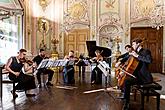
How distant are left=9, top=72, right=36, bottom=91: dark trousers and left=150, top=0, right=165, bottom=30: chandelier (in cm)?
816

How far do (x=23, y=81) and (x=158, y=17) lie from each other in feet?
28.0

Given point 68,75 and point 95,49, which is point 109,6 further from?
point 68,75

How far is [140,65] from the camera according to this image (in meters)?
5.49

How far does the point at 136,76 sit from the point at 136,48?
55 centimetres

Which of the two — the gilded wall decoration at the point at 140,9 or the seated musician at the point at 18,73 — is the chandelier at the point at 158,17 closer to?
the gilded wall decoration at the point at 140,9

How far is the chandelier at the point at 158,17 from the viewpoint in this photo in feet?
43.8

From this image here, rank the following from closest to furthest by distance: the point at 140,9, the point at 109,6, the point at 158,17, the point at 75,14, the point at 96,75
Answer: the point at 96,75, the point at 158,17, the point at 140,9, the point at 109,6, the point at 75,14

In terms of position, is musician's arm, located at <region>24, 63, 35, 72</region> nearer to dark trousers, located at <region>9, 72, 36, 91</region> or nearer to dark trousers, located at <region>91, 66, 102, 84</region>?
dark trousers, located at <region>9, 72, 36, 91</region>

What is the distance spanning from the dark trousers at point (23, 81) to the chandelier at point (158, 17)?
8164 mm

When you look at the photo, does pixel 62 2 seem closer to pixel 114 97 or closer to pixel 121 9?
pixel 121 9

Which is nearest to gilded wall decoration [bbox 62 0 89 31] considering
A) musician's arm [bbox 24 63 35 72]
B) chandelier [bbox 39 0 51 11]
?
chandelier [bbox 39 0 51 11]

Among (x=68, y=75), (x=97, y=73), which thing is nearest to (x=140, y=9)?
(x=97, y=73)

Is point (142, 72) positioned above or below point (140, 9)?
below

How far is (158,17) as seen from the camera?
13438mm
